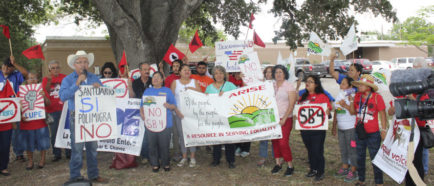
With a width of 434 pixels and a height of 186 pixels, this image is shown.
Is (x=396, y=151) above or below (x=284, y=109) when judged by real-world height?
below

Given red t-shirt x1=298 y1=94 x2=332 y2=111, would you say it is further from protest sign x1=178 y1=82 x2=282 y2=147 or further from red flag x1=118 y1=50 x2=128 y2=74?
red flag x1=118 y1=50 x2=128 y2=74

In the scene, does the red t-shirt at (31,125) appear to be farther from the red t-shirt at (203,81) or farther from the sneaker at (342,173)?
the sneaker at (342,173)

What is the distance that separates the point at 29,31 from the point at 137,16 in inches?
250

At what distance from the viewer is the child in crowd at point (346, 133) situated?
4891mm

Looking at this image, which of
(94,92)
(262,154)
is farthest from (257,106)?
(94,92)

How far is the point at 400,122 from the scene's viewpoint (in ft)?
12.7

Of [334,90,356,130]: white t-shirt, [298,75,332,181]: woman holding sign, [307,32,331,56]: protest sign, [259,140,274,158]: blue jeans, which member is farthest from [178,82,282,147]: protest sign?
[307,32,331,56]: protest sign

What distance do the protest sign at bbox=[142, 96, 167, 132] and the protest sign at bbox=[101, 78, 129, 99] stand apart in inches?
34.5

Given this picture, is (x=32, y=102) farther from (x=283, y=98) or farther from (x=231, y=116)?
(x=283, y=98)

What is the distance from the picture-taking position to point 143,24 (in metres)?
7.38

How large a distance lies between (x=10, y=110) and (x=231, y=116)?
3.69 m

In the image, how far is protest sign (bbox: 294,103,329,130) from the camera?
4809 mm

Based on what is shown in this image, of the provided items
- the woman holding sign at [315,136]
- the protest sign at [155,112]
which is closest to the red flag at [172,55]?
the protest sign at [155,112]

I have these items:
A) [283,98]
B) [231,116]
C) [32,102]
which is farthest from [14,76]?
[283,98]
